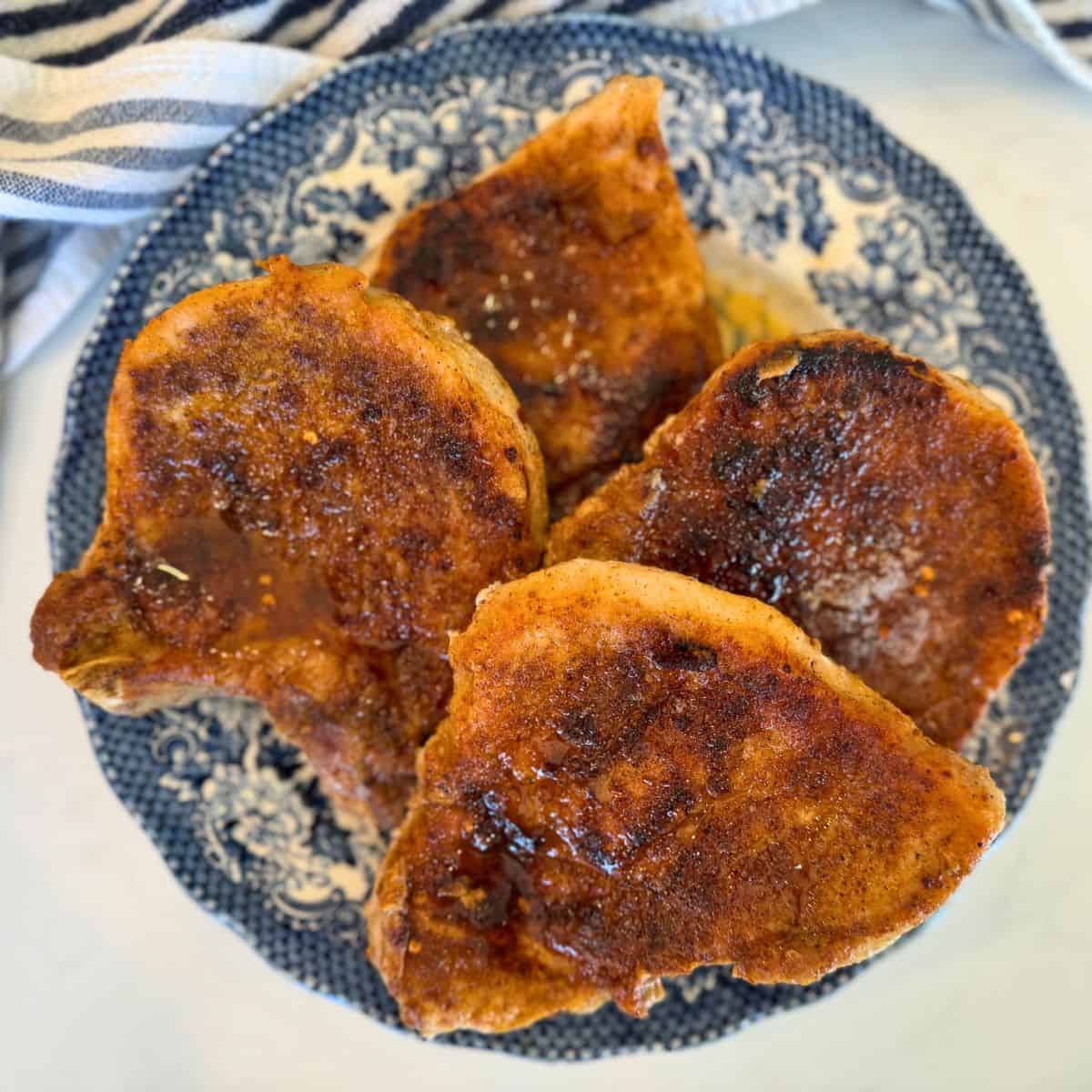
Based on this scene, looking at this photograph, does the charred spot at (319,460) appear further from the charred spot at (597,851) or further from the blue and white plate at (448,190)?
the charred spot at (597,851)

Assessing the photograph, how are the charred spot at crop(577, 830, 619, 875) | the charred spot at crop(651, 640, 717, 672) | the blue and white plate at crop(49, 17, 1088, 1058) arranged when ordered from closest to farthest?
1. the charred spot at crop(651, 640, 717, 672)
2. the charred spot at crop(577, 830, 619, 875)
3. the blue and white plate at crop(49, 17, 1088, 1058)

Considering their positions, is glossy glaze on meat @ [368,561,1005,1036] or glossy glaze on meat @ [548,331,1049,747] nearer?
glossy glaze on meat @ [368,561,1005,1036]

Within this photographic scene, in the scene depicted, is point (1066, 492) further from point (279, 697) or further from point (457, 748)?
point (279, 697)

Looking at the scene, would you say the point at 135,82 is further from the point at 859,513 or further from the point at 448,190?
the point at 859,513

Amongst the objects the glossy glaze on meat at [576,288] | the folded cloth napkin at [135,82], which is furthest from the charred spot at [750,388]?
the folded cloth napkin at [135,82]

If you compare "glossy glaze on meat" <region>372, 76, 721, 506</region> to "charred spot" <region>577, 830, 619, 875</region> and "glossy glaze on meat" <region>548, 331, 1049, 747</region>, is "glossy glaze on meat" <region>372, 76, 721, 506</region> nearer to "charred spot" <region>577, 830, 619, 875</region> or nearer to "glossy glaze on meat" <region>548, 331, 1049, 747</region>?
"glossy glaze on meat" <region>548, 331, 1049, 747</region>

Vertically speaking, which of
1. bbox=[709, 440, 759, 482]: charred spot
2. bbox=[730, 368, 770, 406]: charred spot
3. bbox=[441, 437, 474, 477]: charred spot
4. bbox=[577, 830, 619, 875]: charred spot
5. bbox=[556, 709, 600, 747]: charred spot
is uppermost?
bbox=[730, 368, 770, 406]: charred spot

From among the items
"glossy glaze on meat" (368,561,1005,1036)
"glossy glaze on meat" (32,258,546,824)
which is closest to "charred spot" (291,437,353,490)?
"glossy glaze on meat" (32,258,546,824)
